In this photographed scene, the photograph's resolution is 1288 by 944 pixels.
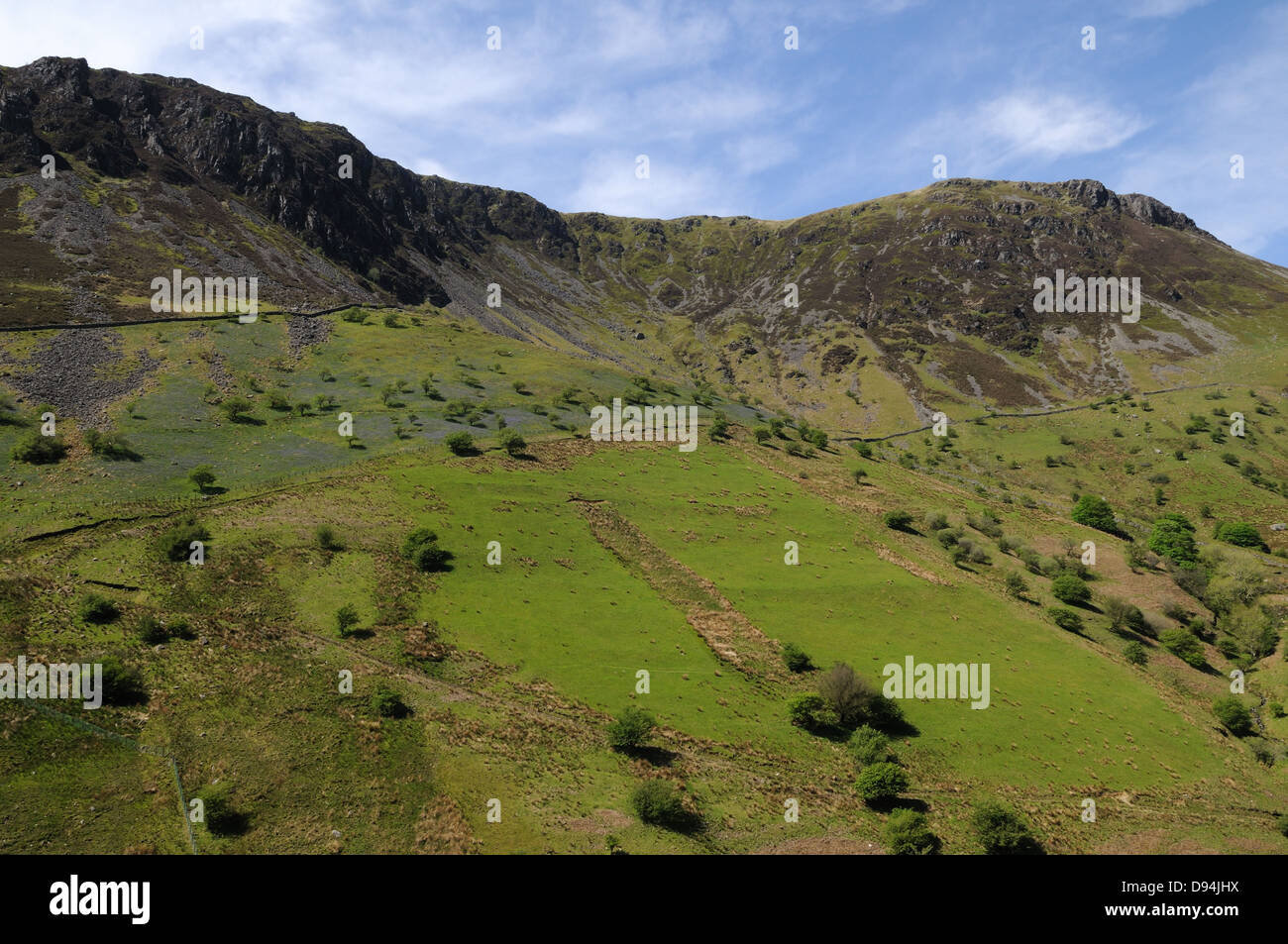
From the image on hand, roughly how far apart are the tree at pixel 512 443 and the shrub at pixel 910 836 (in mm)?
54641

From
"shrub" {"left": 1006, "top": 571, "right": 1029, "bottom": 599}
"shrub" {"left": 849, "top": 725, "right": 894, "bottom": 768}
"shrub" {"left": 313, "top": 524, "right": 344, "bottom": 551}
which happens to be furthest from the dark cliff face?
"shrub" {"left": 1006, "top": 571, "right": 1029, "bottom": 599}

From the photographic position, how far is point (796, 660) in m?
42.3

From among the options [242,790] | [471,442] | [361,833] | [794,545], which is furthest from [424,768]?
[471,442]

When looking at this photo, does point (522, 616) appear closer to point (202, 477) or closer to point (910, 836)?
point (910, 836)

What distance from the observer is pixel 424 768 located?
27734 millimetres

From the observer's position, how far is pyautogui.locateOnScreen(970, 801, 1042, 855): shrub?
28328mm

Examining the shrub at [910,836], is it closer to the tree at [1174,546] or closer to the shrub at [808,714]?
the shrub at [808,714]

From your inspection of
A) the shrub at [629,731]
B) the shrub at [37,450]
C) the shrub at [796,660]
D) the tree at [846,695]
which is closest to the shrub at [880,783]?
the tree at [846,695]

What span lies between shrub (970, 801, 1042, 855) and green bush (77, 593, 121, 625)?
45.4m

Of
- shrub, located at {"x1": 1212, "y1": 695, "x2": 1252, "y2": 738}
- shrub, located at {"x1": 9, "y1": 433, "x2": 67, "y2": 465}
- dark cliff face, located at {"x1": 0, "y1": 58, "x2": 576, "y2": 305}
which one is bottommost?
shrub, located at {"x1": 1212, "y1": 695, "x2": 1252, "y2": 738}

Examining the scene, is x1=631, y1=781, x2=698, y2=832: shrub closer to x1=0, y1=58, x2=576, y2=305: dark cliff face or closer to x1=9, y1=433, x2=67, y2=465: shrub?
x1=9, y1=433, x2=67, y2=465: shrub

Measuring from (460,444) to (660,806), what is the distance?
5026 centimetres

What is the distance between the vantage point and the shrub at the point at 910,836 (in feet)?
88.8
